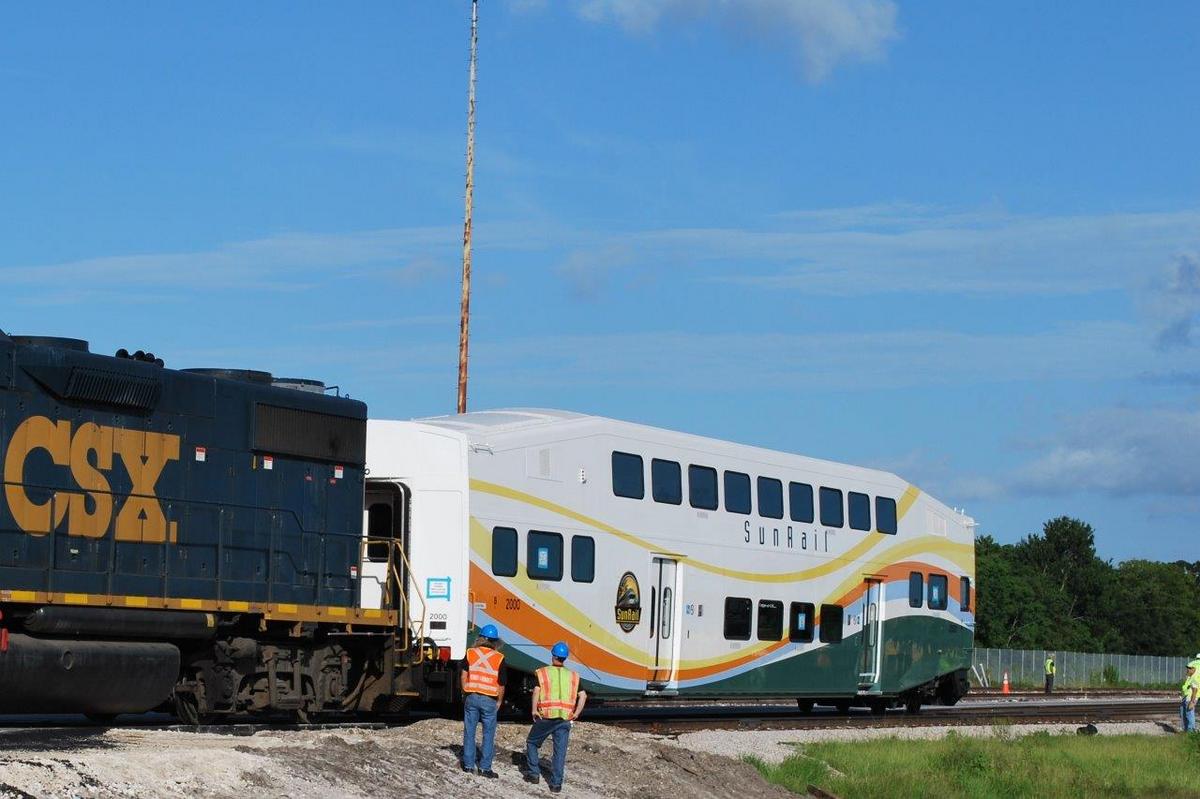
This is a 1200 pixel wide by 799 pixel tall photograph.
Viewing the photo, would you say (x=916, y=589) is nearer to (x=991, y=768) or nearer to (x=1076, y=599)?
(x=991, y=768)

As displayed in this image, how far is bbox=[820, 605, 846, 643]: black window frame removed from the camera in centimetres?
2845

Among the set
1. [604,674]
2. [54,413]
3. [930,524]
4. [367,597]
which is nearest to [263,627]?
[367,597]

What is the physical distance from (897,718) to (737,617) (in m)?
5.55

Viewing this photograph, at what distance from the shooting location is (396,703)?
21.7 meters

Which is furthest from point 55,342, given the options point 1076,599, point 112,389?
point 1076,599

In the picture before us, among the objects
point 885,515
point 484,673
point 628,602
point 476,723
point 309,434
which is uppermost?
point 309,434

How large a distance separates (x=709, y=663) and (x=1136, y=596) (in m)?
115

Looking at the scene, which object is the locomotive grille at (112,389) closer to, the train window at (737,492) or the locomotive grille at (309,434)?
the locomotive grille at (309,434)

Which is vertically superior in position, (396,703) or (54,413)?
(54,413)

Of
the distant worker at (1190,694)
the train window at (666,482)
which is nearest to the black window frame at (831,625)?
the train window at (666,482)

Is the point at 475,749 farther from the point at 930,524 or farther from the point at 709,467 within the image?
the point at 930,524

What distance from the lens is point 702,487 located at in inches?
1014

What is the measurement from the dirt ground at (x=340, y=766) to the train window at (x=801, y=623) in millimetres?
7256

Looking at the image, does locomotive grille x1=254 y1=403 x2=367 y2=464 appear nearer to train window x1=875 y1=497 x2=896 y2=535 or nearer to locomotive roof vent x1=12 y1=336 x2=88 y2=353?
locomotive roof vent x1=12 y1=336 x2=88 y2=353
